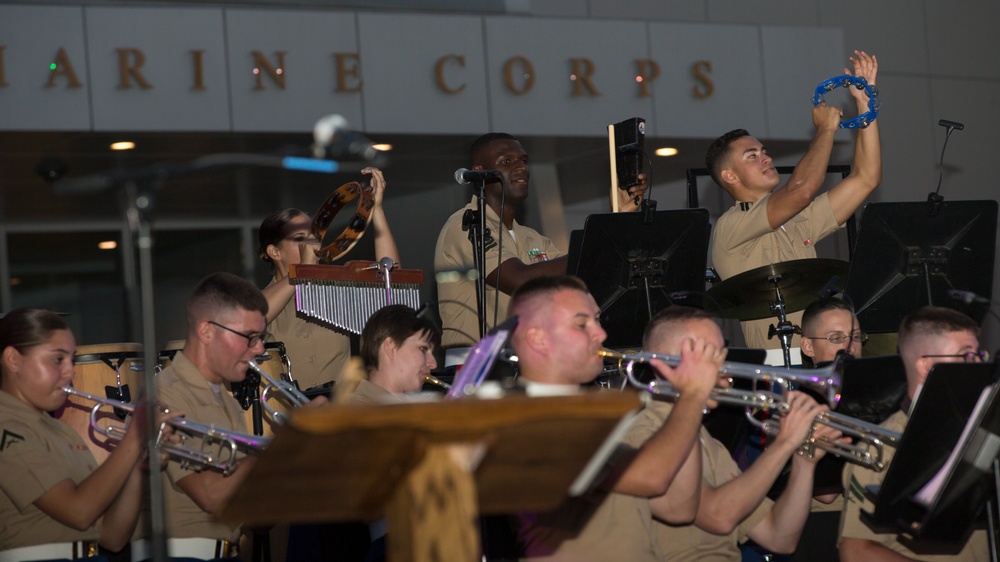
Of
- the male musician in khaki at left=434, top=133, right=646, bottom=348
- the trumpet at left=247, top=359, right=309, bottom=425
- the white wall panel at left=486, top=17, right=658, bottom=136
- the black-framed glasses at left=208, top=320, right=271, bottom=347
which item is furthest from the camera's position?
the white wall panel at left=486, top=17, right=658, bottom=136

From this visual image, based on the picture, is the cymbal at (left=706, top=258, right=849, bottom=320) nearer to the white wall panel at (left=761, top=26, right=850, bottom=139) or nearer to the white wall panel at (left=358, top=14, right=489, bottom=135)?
the white wall panel at (left=358, top=14, right=489, bottom=135)

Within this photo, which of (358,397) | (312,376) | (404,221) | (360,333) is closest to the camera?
(358,397)

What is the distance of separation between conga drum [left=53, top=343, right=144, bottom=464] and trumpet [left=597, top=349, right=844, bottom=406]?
2.38 meters

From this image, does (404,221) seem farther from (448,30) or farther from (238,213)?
(448,30)

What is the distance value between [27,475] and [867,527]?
10.7ft

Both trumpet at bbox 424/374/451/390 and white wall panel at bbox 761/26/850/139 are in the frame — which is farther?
white wall panel at bbox 761/26/850/139

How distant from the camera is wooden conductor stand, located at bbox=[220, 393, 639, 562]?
2.69 m

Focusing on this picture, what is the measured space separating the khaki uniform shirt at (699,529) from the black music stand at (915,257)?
1558 mm

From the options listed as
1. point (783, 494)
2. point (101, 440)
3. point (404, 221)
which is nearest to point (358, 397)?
point (101, 440)

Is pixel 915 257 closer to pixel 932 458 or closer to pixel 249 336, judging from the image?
pixel 932 458

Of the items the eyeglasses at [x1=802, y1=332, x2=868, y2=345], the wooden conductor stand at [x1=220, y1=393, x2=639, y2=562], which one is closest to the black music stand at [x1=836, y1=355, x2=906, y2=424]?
the eyeglasses at [x1=802, y1=332, x2=868, y2=345]

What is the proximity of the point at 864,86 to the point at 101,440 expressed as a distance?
14.6ft

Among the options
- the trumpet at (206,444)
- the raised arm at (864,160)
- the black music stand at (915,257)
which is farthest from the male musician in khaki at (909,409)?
the trumpet at (206,444)

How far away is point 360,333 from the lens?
6562 mm
